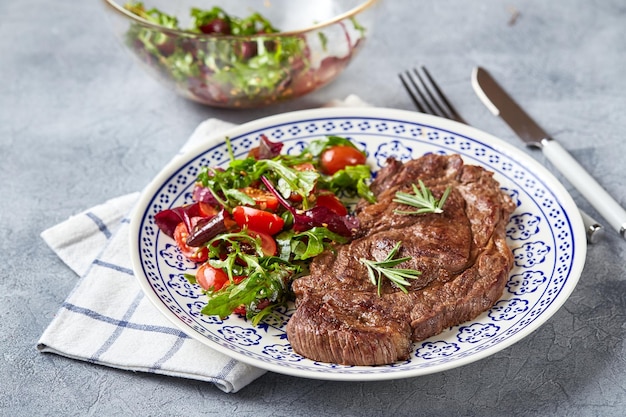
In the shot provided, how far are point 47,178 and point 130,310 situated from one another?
6.13ft

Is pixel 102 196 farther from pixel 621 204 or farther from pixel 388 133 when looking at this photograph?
pixel 621 204

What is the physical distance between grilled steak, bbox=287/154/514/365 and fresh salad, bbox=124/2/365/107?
162cm

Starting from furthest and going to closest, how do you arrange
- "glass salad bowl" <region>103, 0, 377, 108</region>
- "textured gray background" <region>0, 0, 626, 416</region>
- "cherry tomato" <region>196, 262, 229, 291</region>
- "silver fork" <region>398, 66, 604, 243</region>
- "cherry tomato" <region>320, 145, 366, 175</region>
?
"silver fork" <region>398, 66, 604, 243</region> → "glass salad bowl" <region>103, 0, 377, 108</region> → "cherry tomato" <region>320, 145, 366, 175</region> → "cherry tomato" <region>196, 262, 229, 291</region> → "textured gray background" <region>0, 0, 626, 416</region>

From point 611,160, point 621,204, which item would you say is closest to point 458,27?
point 611,160

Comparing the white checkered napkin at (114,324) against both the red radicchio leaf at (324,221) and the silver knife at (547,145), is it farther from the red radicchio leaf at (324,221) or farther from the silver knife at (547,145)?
the silver knife at (547,145)

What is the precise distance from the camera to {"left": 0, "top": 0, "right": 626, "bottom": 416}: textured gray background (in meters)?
4.12

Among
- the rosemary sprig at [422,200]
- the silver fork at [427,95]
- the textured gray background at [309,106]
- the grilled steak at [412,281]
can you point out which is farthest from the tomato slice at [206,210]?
the silver fork at [427,95]

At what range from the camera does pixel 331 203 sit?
488 centimetres

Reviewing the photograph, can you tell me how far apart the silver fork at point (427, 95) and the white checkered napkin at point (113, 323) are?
105 inches

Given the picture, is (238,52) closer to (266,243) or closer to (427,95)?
(427,95)

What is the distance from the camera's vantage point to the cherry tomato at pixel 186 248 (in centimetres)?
467

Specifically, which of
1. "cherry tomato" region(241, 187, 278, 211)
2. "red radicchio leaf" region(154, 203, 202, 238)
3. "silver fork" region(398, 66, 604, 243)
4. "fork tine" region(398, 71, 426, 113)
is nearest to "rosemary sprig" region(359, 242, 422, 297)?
"cherry tomato" region(241, 187, 278, 211)

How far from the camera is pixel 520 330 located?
3963 millimetres

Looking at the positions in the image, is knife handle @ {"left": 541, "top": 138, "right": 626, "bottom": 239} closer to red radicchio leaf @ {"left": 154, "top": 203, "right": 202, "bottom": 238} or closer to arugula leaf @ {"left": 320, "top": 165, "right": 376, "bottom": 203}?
arugula leaf @ {"left": 320, "top": 165, "right": 376, "bottom": 203}
